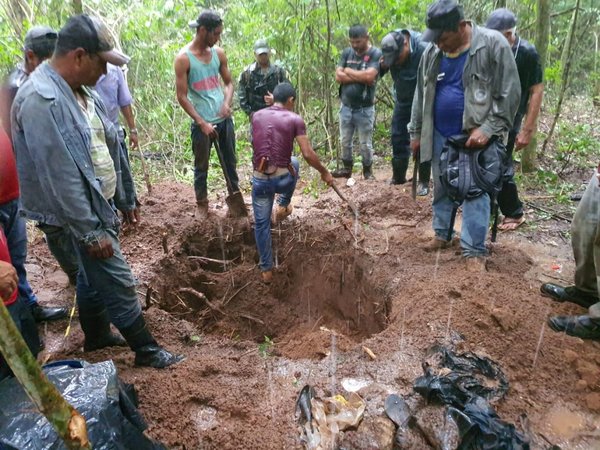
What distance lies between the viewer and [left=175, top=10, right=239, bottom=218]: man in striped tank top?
4.47 m

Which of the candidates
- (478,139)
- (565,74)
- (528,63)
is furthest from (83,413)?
(565,74)

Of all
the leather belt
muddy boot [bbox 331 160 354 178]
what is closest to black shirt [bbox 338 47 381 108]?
muddy boot [bbox 331 160 354 178]

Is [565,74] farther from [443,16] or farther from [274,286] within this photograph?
[274,286]

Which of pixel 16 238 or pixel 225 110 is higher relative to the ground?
pixel 225 110

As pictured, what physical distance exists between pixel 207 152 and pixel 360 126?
7.52ft

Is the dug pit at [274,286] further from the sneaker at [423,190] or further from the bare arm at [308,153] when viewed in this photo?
the sneaker at [423,190]

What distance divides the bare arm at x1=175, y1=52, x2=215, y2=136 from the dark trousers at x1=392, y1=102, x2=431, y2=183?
7.99ft

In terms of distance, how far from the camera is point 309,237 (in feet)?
16.5

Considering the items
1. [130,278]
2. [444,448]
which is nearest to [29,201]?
[130,278]

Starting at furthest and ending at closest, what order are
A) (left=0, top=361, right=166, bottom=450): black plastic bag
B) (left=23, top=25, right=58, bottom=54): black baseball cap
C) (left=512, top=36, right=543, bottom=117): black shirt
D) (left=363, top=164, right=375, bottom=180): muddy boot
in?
(left=363, top=164, right=375, bottom=180): muddy boot < (left=512, top=36, right=543, bottom=117): black shirt < (left=23, top=25, right=58, bottom=54): black baseball cap < (left=0, top=361, right=166, bottom=450): black plastic bag

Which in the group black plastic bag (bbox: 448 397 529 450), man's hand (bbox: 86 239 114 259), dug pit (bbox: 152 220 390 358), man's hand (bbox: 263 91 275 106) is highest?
man's hand (bbox: 86 239 114 259)

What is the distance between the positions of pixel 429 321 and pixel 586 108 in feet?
31.0

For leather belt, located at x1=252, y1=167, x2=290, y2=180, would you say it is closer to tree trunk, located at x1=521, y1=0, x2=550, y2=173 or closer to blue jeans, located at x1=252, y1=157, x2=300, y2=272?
blue jeans, located at x1=252, y1=157, x2=300, y2=272

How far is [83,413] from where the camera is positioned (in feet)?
5.99
